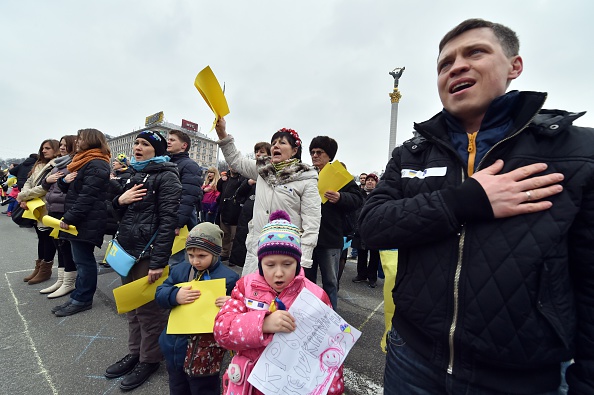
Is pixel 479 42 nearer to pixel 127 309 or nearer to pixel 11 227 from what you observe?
pixel 127 309

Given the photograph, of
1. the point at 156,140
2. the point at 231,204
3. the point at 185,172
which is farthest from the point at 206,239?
the point at 231,204

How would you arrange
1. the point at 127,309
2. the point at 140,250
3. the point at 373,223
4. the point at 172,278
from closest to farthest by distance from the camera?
the point at 373,223, the point at 172,278, the point at 127,309, the point at 140,250

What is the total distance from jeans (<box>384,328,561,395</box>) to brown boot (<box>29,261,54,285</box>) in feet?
18.0

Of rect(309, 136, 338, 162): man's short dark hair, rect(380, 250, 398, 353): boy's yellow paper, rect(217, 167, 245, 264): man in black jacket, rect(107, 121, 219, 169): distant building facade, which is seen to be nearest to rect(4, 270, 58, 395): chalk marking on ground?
rect(380, 250, 398, 353): boy's yellow paper

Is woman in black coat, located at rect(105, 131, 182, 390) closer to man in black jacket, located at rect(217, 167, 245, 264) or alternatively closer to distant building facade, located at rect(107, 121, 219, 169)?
man in black jacket, located at rect(217, 167, 245, 264)

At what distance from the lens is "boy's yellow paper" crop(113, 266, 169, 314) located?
2158 mm

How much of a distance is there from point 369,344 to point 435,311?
2.31 metres

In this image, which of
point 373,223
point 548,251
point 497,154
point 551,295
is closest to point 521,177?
point 497,154

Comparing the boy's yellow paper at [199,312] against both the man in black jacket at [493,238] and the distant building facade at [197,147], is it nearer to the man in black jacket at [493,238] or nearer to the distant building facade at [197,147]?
the man in black jacket at [493,238]

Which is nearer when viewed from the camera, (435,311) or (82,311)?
(435,311)

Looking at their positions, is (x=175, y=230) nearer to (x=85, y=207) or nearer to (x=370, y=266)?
(x=85, y=207)

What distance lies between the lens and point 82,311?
3402 mm

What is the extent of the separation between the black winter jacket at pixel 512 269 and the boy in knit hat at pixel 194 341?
1.35 metres

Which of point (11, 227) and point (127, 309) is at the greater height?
point (127, 309)
